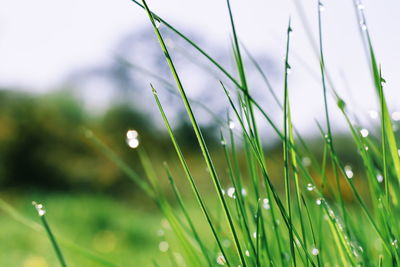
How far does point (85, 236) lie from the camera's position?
10.4 ft

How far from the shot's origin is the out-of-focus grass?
8.11 ft

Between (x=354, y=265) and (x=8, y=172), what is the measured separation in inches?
270

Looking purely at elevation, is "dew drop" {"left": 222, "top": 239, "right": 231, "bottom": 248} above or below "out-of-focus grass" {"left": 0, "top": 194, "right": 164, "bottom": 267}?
below

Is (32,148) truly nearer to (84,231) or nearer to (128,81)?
(84,231)

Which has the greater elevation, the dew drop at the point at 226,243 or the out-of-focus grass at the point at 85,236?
the out-of-focus grass at the point at 85,236

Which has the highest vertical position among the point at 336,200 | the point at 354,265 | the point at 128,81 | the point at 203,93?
the point at 128,81

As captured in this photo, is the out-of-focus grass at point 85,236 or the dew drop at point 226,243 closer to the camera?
the dew drop at point 226,243

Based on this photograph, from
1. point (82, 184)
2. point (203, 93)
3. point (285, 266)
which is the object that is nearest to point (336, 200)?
point (285, 266)

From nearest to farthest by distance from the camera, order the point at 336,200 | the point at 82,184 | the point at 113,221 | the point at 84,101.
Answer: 1. the point at 336,200
2. the point at 113,221
3. the point at 82,184
4. the point at 84,101

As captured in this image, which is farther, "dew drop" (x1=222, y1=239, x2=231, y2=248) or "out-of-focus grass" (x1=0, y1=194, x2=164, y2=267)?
"out-of-focus grass" (x1=0, y1=194, x2=164, y2=267)

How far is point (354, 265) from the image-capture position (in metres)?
0.50

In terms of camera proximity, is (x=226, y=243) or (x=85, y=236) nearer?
(x=226, y=243)

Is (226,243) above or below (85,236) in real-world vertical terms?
below

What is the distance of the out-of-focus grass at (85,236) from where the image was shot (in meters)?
2.47
